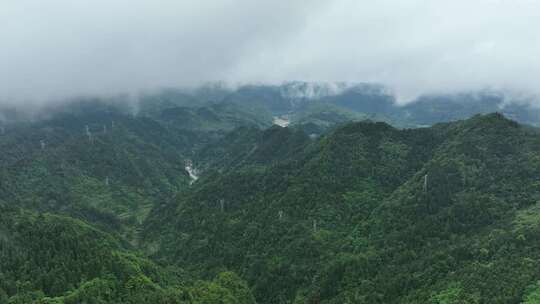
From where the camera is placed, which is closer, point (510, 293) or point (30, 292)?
point (510, 293)

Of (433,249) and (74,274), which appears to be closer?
(74,274)

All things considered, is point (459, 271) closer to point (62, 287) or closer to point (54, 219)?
point (62, 287)

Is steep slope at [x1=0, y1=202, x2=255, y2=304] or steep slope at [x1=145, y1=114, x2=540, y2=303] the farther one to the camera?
steep slope at [x1=0, y1=202, x2=255, y2=304]

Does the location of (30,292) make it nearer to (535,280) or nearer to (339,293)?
(339,293)

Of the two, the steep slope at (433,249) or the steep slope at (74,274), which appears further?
the steep slope at (74,274)

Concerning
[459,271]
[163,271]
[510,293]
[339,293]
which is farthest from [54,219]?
[510,293]

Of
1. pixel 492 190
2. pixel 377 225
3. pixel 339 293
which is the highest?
pixel 492 190

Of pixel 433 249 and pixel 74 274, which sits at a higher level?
pixel 74 274

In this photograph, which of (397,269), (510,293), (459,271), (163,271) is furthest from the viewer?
(163,271)

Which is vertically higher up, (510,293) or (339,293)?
(510,293)

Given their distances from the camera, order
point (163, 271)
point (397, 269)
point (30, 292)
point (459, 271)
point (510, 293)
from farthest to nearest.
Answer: point (163, 271) → point (397, 269) → point (459, 271) → point (30, 292) → point (510, 293)
